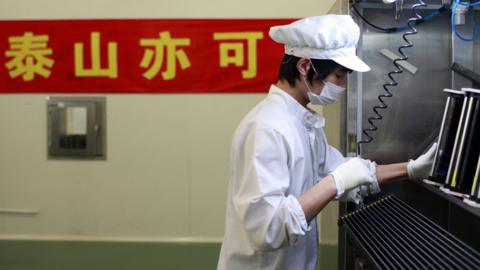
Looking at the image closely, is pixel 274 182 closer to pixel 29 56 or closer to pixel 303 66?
pixel 303 66

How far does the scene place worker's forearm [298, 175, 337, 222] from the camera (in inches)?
40.9

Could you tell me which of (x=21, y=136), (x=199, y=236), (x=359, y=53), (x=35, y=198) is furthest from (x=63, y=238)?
(x=359, y=53)

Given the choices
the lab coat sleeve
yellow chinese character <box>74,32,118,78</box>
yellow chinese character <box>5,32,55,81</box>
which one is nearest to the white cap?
the lab coat sleeve

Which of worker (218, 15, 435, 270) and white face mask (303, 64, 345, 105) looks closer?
worker (218, 15, 435, 270)

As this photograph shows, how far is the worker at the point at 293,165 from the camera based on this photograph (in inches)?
40.4

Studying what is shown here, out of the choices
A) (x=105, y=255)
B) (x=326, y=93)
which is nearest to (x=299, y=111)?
(x=326, y=93)

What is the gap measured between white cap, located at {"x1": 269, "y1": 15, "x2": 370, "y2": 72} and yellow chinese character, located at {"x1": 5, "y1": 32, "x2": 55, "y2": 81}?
180 cm

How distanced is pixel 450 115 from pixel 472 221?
0.42m

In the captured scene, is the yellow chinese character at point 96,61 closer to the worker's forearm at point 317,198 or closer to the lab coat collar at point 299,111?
the lab coat collar at point 299,111

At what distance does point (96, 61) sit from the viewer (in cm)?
248

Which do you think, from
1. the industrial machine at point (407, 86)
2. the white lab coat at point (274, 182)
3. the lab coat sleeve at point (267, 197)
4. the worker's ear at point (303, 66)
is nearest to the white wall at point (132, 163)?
the industrial machine at point (407, 86)

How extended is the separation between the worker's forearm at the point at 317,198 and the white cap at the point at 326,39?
31 centimetres

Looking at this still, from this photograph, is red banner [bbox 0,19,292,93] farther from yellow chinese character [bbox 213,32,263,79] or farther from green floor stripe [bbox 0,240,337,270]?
green floor stripe [bbox 0,240,337,270]

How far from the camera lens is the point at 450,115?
3.77 ft
